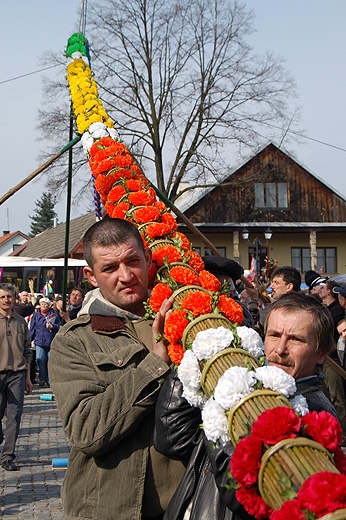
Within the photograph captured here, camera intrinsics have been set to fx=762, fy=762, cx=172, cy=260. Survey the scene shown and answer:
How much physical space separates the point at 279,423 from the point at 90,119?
4.77 m

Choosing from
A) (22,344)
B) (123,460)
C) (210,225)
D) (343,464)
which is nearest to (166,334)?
(123,460)

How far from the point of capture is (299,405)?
2.47m

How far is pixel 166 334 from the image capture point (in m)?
2.96

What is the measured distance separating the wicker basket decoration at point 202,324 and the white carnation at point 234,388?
46 cm

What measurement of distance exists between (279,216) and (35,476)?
116 ft

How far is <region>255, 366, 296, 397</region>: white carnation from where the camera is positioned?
244cm

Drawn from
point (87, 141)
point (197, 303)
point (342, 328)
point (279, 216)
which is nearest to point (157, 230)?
point (197, 303)

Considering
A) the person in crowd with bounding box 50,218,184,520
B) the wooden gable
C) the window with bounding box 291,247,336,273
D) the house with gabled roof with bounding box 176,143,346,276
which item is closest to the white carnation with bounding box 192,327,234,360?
the person in crowd with bounding box 50,218,184,520

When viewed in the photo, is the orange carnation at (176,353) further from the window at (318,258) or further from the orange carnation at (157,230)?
the window at (318,258)

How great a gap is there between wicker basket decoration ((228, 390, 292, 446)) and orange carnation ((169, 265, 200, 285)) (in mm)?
1088

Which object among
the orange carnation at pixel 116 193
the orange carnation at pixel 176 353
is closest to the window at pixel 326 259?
the orange carnation at pixel 116 193

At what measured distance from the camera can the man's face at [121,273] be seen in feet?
10.5

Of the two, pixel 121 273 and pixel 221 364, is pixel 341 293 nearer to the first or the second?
pixel 121 273

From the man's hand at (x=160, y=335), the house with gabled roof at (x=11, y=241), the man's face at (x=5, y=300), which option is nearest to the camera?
the man's hand at (x=160, y=335)
